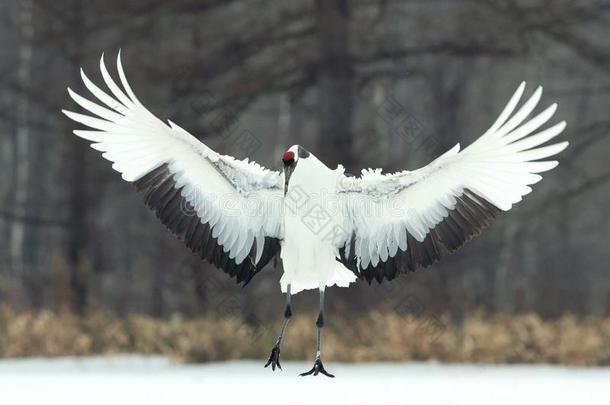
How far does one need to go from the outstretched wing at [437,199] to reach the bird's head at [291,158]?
37cm

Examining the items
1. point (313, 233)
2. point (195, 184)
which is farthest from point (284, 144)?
point (313, 233)

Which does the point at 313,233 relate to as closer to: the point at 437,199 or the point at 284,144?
the point at 437,199

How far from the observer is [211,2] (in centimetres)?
1426

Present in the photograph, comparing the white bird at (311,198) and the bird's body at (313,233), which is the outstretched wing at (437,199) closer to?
the white bird at (311,198)

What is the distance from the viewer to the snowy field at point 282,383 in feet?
29.5

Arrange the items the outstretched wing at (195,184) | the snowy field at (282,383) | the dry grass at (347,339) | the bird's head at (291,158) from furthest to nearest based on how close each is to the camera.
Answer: the dry grass at (347,339) → the snowy field at (282,383) → the outstretched wing at (195,184) → the bird's head at (291,158)

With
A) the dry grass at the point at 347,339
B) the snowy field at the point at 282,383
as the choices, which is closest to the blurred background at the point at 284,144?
the dry grass at the point at 347,339

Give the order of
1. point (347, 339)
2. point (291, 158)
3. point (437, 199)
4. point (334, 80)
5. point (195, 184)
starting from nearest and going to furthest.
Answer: point (291, 158) < point (437, 199) < point (195, 184) < point (347, 339) < point (334, 80)

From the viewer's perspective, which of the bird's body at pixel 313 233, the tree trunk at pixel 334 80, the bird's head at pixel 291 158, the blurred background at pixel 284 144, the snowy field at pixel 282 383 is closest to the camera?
the bird's head at pixel 291 158

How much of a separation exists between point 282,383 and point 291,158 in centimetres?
458

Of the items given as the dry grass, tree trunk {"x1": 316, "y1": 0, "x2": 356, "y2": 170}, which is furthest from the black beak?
tree trunk {"x1": 316, "y1": 0, "x2": 356, "y2": 170}

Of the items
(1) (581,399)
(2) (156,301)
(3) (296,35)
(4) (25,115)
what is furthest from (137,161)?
(4) (25,115)

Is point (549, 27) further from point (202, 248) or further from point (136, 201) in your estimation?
point (136, 201)

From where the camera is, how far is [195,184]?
22.6ft
